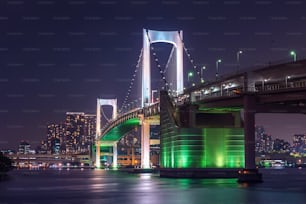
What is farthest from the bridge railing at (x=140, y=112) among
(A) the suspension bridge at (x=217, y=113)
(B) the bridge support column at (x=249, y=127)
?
(B) the bridge support column at (x=249, y=127)

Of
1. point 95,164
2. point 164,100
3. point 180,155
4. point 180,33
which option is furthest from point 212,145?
point 95,164

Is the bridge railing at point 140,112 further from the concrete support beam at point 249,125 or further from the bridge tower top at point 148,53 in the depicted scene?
the concrete support beam at point 249,125

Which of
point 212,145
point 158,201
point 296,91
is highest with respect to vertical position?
point 296,91

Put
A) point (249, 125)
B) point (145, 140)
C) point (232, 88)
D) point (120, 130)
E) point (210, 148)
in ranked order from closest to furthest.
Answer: point (249, 125)
point (232, 88)
point (210, 148)
point (145, 140)
point (120, 130)

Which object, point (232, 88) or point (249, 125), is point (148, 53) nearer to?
point (232, 88)

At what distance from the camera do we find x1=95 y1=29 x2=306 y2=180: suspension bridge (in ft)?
143

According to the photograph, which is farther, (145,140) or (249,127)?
(145,140)

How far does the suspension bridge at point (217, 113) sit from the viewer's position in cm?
4366

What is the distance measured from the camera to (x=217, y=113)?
55844 mm

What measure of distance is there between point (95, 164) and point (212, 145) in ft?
214

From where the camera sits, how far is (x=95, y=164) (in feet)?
387

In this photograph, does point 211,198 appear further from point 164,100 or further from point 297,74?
point 164,100

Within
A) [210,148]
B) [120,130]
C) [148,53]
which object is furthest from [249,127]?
[120,130]

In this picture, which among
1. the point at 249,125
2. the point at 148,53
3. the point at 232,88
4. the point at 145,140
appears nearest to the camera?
the point at 249,125
